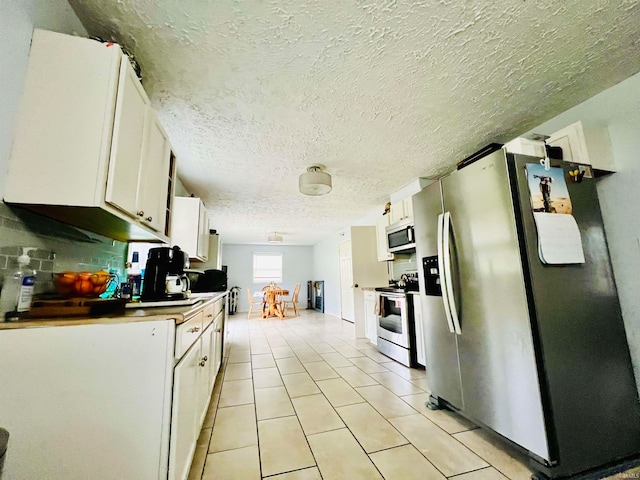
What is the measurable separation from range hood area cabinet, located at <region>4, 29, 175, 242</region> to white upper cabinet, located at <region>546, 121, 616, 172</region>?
9.00 feet

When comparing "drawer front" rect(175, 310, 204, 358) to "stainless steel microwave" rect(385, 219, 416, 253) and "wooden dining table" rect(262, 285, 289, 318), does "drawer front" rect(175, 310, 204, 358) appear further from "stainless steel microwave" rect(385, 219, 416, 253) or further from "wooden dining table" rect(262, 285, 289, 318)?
"wooden dining table" rect(262, 285, 289, 318)

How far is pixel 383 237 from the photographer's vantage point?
4.08m

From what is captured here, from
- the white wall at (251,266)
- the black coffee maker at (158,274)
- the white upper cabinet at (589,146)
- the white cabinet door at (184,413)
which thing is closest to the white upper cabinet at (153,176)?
the black coffee maker at (158,274)

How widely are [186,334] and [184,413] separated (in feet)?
1.14

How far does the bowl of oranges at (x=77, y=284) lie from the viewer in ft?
3.91

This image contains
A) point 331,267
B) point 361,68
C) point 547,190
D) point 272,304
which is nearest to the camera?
point 547,190

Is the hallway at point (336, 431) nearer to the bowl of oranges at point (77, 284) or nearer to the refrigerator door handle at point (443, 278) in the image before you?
the refrigerator door handle at point (443, 278)

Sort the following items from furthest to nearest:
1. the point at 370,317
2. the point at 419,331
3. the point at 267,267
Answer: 1. the point at 267,267
2. the point at 370,317
3. the point at 419,331

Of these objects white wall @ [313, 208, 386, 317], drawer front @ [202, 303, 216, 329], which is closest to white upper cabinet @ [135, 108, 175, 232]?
drawer front @ [202, 303, 216, 329]

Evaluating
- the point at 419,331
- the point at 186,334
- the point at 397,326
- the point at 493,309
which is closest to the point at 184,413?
the point at 186,334

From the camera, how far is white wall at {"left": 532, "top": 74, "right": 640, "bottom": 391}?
165 cm

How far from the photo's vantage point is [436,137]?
2.46 m

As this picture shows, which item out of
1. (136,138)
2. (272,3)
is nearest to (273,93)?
(272,3)

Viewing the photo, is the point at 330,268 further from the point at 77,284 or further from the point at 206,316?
the point at 77,284
